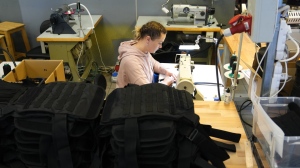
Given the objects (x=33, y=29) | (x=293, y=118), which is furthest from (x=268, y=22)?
(x=33, y=29)

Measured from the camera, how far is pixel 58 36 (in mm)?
3068

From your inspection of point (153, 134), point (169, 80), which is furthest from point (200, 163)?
point (169, 80)

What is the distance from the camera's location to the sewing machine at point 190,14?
3.35m

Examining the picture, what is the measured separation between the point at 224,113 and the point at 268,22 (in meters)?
0.54

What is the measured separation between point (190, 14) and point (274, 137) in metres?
2.68

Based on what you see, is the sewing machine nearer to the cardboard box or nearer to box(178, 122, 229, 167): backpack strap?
the cardboard box

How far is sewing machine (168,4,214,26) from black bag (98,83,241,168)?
2.55m

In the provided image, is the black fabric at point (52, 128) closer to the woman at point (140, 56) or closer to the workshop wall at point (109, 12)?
the woman at point (140, 56)

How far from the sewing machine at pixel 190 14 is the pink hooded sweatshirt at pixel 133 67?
1.32 m

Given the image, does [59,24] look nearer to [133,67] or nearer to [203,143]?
[133,67]

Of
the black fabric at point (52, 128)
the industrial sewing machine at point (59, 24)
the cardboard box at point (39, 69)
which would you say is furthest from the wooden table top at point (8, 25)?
the black fabric at point (52, 128)

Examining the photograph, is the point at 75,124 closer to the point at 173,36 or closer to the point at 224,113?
the point at 224,113

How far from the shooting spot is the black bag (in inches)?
33.0

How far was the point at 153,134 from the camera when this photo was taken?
84cm
